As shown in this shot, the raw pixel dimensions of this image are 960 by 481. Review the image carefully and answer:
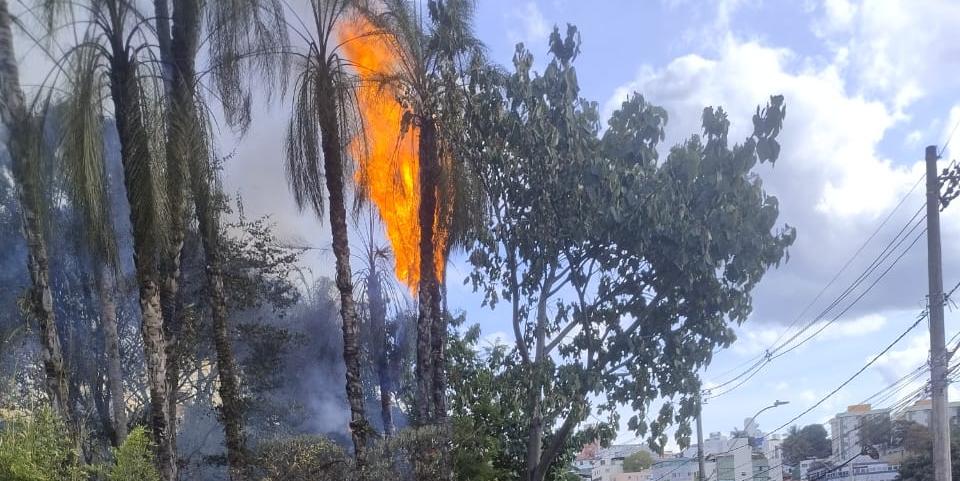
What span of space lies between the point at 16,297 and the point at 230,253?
4.50 m

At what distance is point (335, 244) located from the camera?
1397 cm

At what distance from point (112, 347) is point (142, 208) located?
597cm

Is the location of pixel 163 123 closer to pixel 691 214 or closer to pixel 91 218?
pixel 91 218

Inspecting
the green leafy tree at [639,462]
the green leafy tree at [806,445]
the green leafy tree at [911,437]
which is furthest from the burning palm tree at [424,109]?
the green leafy tree at [806,445]

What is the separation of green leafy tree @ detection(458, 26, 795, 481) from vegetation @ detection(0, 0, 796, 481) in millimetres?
53

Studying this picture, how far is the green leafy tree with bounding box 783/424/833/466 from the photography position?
2709 inches

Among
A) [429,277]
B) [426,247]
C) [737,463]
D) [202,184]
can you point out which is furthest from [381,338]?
[737,463]

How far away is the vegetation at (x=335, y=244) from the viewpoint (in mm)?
12562

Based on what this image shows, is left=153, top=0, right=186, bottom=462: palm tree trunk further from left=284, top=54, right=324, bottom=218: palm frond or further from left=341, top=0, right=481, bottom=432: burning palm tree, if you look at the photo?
left=341, top=0, right=481, bottom=432: burning palm tree

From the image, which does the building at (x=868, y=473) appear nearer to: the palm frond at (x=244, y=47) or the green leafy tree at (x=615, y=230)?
the green leafy tree at (x=615, y=230)

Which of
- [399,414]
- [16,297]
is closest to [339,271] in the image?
[16,297]

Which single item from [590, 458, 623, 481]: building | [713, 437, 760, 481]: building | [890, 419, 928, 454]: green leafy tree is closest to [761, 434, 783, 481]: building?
[713, 437, 760, 481]: building

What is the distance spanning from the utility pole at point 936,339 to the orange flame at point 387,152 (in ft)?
27.3

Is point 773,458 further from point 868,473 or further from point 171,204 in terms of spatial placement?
point 171,204
